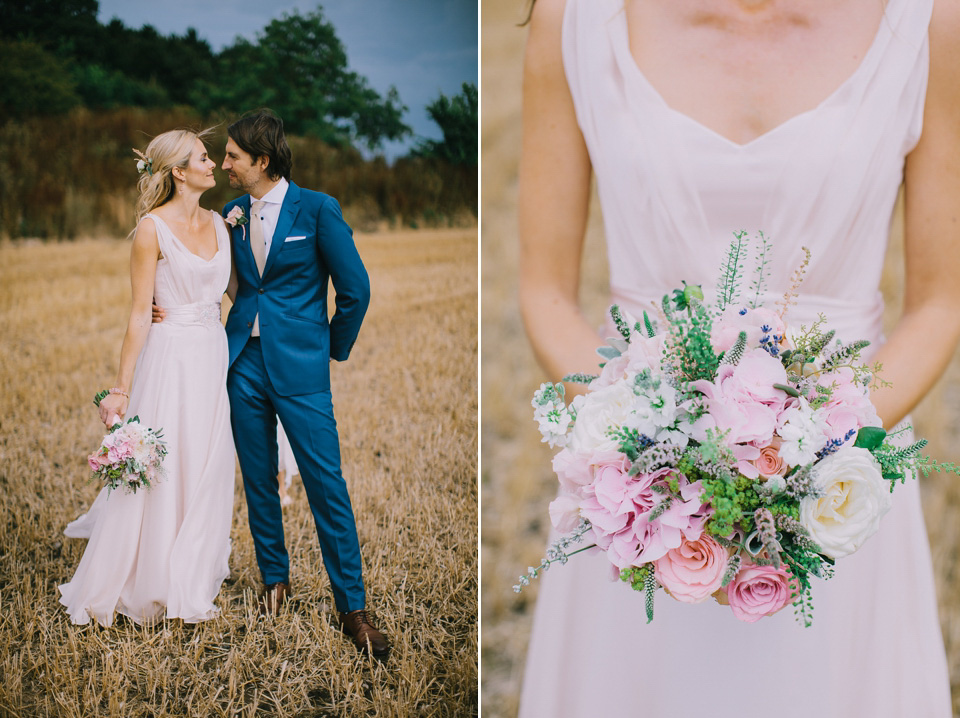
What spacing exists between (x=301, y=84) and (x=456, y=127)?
0.45m

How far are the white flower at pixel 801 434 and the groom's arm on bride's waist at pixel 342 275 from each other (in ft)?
3.95

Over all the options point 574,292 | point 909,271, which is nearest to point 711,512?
point 574,292

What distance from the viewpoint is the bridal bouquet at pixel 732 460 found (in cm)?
115

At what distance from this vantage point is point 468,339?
2.37 meters

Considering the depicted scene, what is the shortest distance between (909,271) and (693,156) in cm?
52

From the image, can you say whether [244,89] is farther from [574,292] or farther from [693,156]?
[693,156]

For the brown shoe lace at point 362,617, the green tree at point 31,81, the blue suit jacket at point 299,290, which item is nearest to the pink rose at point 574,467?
the blue suit jacket at point 299,290

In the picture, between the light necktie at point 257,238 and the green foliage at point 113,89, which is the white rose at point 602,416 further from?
the green foliage at point 113,89

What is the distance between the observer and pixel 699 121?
166cm

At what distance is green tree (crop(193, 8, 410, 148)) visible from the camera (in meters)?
2.04

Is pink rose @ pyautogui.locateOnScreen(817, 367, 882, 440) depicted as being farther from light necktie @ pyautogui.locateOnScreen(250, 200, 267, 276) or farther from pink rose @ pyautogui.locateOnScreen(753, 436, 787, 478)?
light necktie @ pyautogui.locateOnScreen(250, 200, 267, 276)

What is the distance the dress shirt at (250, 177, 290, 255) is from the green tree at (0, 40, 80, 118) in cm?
57

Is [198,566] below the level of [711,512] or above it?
below

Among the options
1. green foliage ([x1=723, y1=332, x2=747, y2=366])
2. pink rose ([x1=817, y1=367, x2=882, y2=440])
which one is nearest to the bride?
green foliage ([x1=723, y1=332, x2=747, y2=366])
